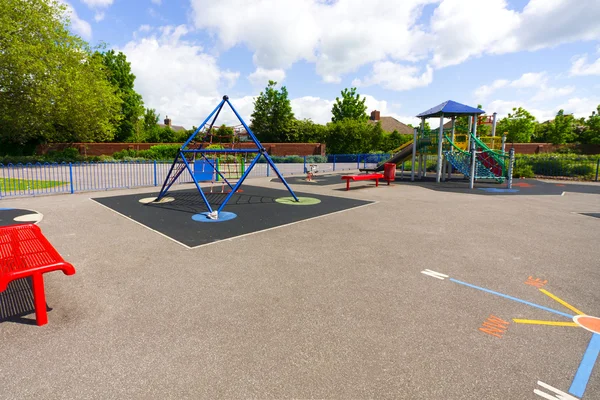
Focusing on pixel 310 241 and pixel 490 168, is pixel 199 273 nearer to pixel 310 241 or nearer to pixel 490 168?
pixel 310 241

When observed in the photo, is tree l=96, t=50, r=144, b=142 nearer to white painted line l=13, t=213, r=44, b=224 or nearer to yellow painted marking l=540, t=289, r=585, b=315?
white painted line l=13, t=213, r=44, b=224

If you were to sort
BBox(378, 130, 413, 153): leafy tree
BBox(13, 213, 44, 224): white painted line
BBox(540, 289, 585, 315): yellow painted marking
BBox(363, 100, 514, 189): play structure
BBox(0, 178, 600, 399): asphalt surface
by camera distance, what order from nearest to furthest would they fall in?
BBox(0, 178, 600, 399): asphalt surface
BBox(540, 289, 585, 315): yellow painted marking
BBox(13, 213, 44, 224): white painted line
BBox(363, 100, 514, 189): play structure
BBox(378, 130, 413, 153): leafy tree

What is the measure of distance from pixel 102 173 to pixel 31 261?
21.1 meters

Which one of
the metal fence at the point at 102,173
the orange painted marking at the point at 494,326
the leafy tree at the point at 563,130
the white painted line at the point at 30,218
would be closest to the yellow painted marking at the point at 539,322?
the orange painted marking at the point at 494,326

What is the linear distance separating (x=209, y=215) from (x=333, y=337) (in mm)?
5964

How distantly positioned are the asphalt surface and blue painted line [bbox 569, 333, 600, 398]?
0.13 feet

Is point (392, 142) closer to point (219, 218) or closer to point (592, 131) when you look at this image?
point (592, 131)

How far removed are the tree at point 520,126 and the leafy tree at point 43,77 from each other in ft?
176

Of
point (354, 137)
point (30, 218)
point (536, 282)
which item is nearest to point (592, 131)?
point (354, 137)

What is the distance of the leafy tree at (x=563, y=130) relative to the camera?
157 feet

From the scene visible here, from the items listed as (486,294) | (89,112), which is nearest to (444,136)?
(486,294)

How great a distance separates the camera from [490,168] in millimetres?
18609

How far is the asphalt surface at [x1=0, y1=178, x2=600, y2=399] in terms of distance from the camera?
2.63 metres

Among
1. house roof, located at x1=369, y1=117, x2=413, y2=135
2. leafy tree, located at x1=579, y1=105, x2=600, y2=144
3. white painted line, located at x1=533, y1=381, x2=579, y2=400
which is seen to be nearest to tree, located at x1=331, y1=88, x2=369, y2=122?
house roof, located at x1=369, y1=117, x2=413, y2=135
